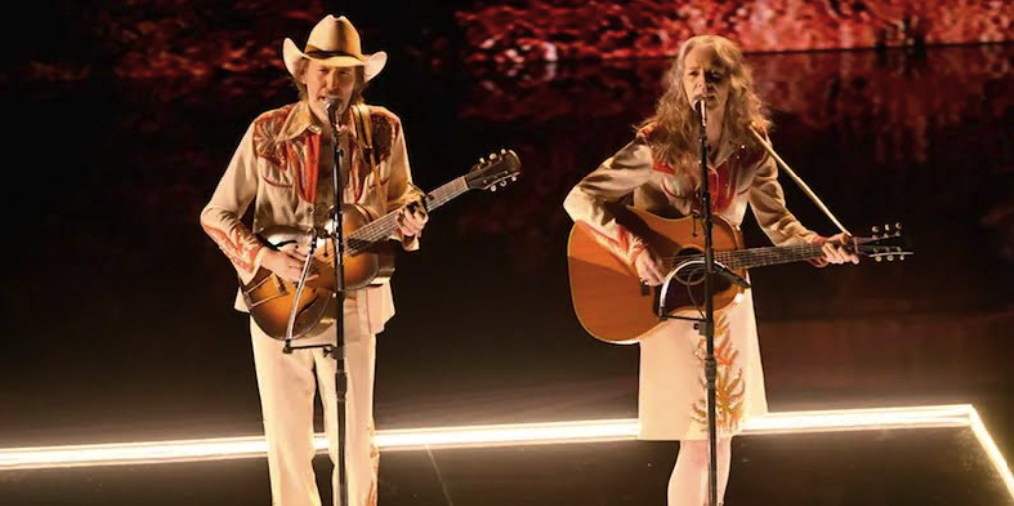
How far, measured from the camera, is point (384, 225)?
4746 mm

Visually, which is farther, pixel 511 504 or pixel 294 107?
pixel 511 504

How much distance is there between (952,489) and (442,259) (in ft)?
13.2

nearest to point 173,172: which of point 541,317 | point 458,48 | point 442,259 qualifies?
point 442,259

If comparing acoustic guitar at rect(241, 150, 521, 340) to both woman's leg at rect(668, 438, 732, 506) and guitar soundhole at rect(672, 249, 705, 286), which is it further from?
woman's leg at rect(668, 438, 732, 506)

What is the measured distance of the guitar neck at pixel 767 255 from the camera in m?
4.67

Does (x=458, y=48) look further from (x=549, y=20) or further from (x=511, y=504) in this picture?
(x=511, y=504)

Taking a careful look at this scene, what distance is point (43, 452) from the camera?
244 inches

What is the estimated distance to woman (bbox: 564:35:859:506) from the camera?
484cm

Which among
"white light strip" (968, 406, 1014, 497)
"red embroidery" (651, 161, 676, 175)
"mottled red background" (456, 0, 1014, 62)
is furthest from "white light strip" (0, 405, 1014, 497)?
"mottled red background" (456, 0, 1014, 62)

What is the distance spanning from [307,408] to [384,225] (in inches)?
25.5

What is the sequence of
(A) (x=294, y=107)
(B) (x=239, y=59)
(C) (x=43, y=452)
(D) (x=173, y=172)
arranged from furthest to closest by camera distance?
1. (B) (x=239, y=59)
2. (D) (x=173, y=172)
3. (C) (x=43, y=452)
4. (A) (x=294, y=107)

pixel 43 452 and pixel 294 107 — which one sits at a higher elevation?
pixel 294 107

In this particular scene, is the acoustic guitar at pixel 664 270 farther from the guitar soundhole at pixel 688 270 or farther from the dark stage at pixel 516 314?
the dark stage at pixel 516 314

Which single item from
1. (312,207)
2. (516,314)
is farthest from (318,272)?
(516,314)
